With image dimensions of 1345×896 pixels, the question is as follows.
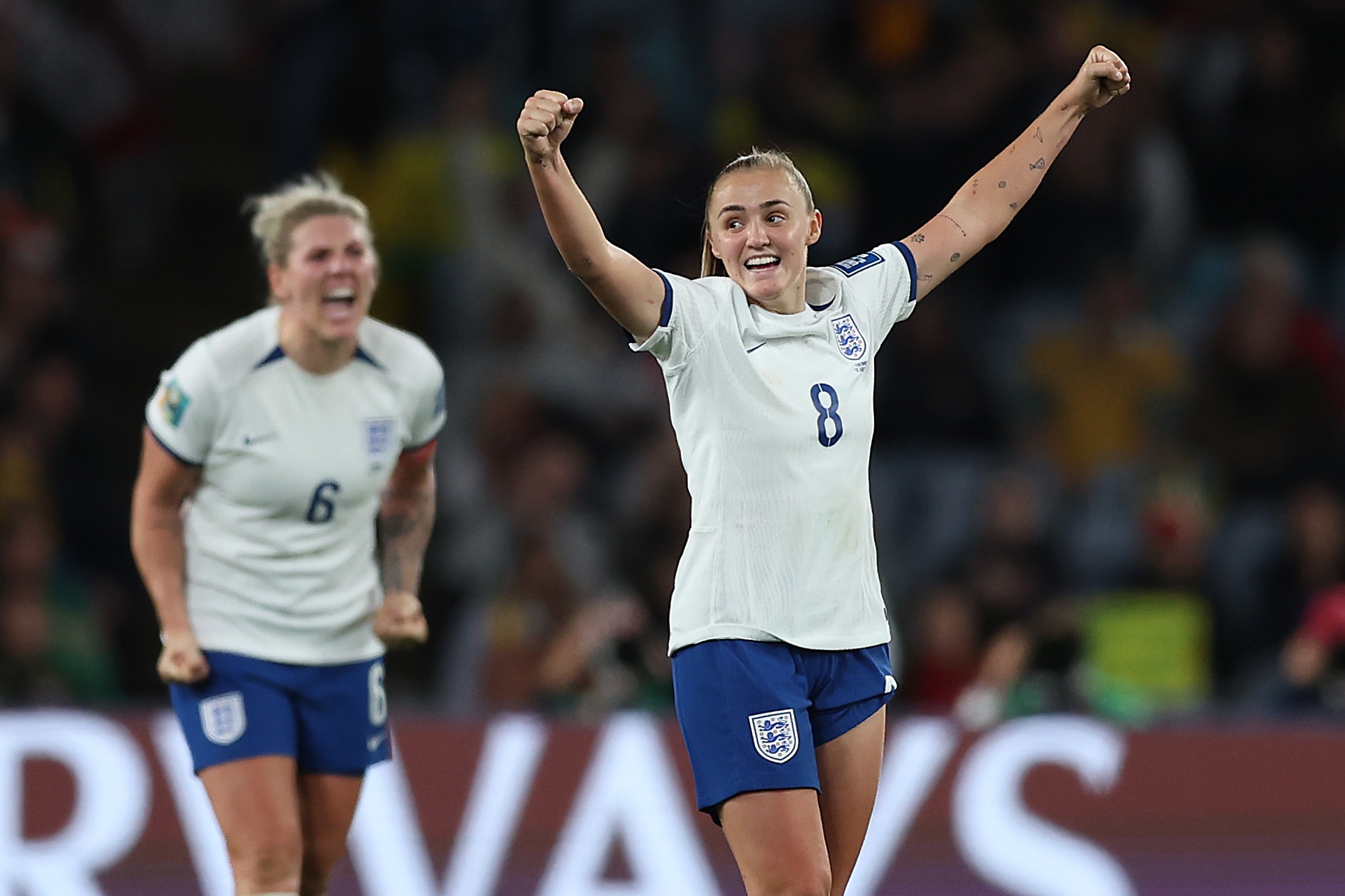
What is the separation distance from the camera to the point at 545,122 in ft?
13.0

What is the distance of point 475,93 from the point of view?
1013 cm

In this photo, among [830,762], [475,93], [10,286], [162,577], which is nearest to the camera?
[830,762]

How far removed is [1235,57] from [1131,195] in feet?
3.55

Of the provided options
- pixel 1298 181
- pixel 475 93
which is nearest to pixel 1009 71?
pixel 1298 181

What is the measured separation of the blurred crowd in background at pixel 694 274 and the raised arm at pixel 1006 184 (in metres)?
3.43

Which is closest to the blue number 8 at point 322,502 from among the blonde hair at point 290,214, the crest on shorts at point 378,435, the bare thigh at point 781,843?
the crest on shorts at point 378,435

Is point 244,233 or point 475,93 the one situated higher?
point 475,93

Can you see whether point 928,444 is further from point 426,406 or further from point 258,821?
point 258,821

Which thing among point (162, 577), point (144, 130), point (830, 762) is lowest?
point (830, 762)

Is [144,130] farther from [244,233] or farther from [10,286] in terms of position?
[10,286]

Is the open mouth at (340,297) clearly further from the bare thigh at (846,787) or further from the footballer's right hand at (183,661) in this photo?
the bare thigh at (846,787)

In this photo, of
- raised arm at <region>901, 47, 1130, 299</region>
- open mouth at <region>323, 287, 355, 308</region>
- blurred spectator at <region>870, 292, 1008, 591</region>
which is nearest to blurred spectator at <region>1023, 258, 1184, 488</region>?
blurred spectator at <region>870, 292, 1008, 591</region>

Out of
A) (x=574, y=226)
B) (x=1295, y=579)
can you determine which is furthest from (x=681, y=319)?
(x=1295, y=579)

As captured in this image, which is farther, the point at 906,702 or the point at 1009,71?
the point at 1009,71
